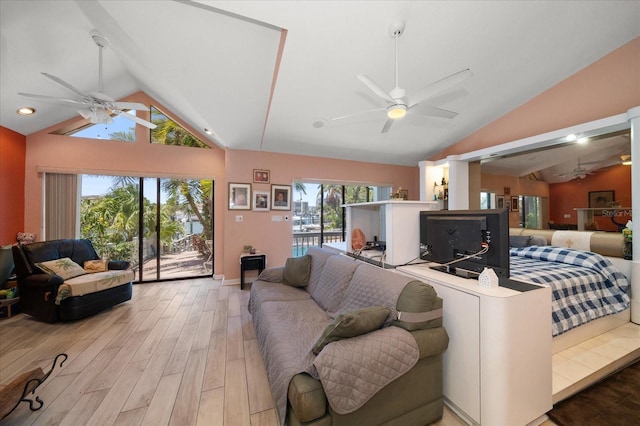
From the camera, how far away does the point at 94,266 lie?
3305 mm

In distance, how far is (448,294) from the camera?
153 cm

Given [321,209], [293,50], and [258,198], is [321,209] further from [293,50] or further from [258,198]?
[293,50]

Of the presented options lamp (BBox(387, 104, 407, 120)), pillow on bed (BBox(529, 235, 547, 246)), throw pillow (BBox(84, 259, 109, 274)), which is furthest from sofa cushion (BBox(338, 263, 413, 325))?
throw pillow (BBox(84, 259, 109, 274))

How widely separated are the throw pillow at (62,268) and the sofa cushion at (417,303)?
3.95 meters

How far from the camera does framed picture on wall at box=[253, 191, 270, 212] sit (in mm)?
4480

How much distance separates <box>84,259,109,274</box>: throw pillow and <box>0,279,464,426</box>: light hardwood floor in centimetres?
61

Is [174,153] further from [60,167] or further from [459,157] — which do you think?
[459,157]

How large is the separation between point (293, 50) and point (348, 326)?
2587mm

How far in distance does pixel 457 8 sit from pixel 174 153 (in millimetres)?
4613

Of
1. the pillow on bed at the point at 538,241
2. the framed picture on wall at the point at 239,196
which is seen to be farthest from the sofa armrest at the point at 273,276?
the pillow on bed at the point at 538,241

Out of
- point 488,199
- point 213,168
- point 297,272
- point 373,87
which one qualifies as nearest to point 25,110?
point 213,168

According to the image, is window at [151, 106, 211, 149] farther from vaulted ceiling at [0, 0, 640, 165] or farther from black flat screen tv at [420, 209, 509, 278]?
black flat screen tv at [420, 209, 509, 278]

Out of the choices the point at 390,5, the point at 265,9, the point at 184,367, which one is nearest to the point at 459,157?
the point at 390,5

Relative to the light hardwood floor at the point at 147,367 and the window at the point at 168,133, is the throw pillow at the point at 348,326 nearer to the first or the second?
the light hardwood floor at the point at 147,367
